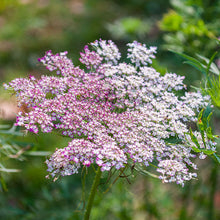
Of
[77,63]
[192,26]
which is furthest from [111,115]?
[192,26]

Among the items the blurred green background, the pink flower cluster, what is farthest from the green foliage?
the pink flower cluster

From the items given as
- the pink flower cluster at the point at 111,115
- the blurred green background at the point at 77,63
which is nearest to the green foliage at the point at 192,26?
the blurred green background at the point at 77,63

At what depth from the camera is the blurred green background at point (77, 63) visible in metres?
1.54

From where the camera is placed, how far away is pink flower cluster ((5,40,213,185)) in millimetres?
730

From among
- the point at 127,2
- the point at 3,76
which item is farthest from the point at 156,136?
the point at 127,2

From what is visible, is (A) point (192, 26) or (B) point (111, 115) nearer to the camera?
(B) point (111, 115)

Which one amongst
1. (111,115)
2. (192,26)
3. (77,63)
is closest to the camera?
(111,115)

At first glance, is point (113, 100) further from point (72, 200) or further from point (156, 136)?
point (72, 200)

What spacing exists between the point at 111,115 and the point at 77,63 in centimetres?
36

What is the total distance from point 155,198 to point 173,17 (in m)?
1.18

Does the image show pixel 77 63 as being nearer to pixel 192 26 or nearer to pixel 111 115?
pixel 111 115

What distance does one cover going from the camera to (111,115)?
0.82 m

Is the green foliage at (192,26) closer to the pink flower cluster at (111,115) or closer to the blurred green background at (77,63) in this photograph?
the blurred green background at (77,63)

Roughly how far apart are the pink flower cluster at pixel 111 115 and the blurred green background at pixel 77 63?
8 centimetres
